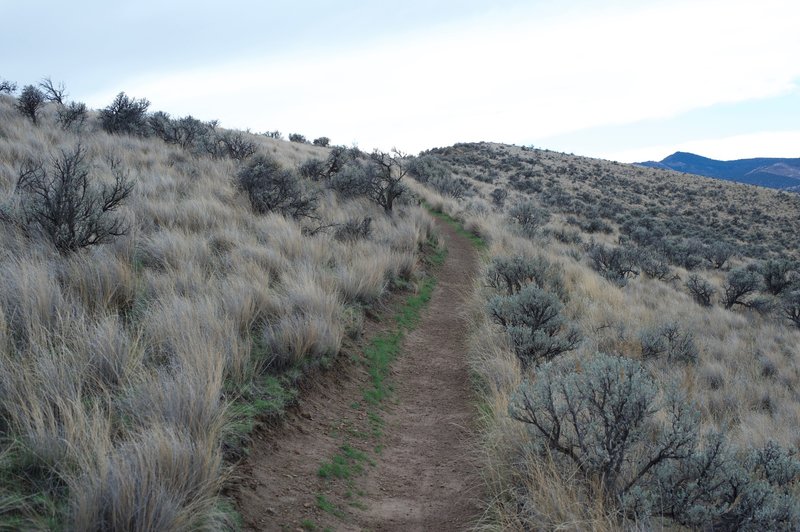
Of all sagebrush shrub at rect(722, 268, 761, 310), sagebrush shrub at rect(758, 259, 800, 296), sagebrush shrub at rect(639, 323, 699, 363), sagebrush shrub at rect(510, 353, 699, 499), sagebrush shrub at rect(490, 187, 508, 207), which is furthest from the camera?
sagebrush shrub at rect(490, 187, 508, 207)

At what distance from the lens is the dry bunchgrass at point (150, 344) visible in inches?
102

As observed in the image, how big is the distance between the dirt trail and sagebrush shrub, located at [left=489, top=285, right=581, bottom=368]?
94 centimetres

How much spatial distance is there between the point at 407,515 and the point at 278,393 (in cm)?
169

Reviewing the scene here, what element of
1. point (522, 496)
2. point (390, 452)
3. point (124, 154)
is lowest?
point (390, 452)

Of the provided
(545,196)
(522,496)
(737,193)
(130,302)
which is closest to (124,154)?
(130,302)

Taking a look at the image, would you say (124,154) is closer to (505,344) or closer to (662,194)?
(505,344)

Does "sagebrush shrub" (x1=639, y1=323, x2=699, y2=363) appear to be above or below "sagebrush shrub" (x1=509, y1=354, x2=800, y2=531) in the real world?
below

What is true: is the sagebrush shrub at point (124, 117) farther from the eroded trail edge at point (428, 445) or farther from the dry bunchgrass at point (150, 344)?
the eroded trail edge at point (428, 445)

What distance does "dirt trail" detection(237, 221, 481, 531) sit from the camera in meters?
3.52

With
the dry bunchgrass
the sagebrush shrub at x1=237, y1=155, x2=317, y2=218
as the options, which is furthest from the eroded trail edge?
the sagebrush shrub at x1=237, y1=155, x2=317, y2=218

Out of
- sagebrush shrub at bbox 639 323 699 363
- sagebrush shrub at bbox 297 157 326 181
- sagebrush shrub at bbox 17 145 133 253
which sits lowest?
sagebrush shrub at bbox 639 323 699 363

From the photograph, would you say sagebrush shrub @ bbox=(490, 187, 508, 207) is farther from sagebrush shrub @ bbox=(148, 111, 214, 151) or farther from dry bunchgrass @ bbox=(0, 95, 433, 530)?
dry bunchgrass @ bbox=(0, 95, 433, 530)

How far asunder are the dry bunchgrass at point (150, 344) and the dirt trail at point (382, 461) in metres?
0.42

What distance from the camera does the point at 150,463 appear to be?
266cm
